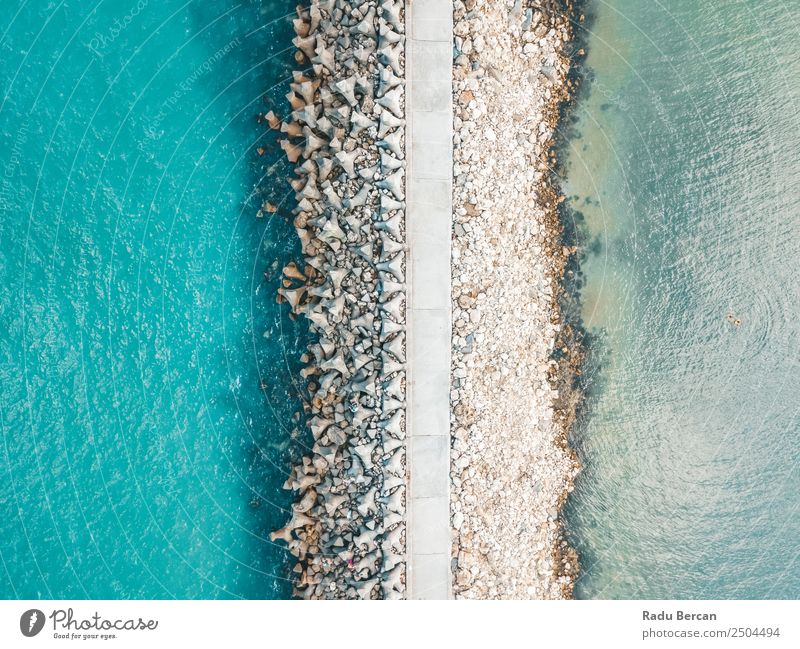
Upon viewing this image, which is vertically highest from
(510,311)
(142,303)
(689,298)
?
(142,303)

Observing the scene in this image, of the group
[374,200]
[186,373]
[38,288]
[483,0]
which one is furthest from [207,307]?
[483,0]

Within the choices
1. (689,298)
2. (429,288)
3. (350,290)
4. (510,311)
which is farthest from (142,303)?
(689,298)

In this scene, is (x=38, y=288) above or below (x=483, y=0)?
below

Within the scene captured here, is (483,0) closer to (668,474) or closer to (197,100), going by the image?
(197,100)

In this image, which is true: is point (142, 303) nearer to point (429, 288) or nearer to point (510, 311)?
point (429, 288)

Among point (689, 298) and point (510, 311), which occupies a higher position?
point (689, 298)
